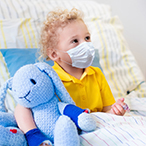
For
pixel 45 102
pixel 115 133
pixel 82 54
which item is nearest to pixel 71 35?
pixel 82 54

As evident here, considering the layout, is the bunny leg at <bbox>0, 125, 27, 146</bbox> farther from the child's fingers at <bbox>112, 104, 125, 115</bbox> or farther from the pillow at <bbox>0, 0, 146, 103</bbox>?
the pillow at <bbox>0, 0, 146, 103</bbox>

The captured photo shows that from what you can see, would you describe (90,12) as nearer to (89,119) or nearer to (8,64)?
(8,64)

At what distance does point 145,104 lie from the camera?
43.7 inches

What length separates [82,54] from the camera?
3.03ft

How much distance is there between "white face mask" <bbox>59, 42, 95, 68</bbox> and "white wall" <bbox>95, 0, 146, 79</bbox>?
1354mm

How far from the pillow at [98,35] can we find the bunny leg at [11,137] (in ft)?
2.08

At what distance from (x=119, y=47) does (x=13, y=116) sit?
1072mm

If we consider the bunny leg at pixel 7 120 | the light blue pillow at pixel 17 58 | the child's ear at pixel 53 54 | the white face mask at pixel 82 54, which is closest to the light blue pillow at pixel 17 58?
the light blue pillow at pixel 17 58

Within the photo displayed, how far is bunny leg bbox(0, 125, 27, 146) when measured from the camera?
22.9 inches

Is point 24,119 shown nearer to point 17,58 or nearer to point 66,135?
point 66,135

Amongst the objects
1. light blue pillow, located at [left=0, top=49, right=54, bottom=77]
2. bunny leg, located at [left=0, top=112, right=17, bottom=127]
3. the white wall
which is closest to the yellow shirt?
light blue pillow, located at [left=0, top=49, right=54, bottom=77]

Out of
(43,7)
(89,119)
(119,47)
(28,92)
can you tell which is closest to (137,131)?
(89,119)

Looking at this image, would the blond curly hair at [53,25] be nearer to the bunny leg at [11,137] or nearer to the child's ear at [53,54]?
the child's ear at [53,54]

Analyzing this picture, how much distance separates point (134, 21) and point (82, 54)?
1.42 m
